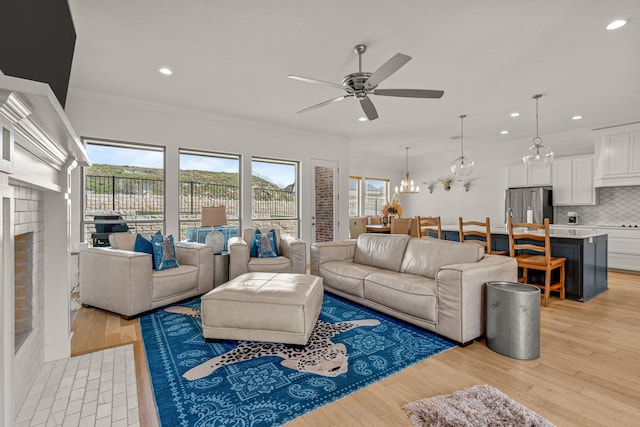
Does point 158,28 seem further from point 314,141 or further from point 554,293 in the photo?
point 554,293

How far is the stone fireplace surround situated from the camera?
124 cm

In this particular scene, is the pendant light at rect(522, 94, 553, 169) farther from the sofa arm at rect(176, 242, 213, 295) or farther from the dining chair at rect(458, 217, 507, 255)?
the sofa arm at rect(176, 242, 213, 295)

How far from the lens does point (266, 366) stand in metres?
2.21

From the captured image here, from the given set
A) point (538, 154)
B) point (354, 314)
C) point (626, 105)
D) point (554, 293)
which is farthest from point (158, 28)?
point (626, 105)

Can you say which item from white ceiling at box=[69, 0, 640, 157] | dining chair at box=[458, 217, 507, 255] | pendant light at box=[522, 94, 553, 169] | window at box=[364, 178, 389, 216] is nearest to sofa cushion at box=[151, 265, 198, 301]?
white ceiling at box=[69, 0, 640, 157]

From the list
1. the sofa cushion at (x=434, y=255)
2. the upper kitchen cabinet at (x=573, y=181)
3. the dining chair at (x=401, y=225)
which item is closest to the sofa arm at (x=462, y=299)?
the sofa cushion at (x=434, y=255)

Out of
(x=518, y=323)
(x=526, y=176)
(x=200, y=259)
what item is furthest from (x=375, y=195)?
(x=518, y=323)

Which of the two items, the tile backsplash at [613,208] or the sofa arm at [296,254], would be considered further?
the tile backsplash at [613,208]

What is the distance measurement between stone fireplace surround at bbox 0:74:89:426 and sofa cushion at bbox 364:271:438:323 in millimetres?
2640

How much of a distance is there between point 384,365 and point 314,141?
15.7 feet

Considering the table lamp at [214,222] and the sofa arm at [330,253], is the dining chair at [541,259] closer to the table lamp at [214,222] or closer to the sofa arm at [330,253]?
the sofa arm at [330,253]

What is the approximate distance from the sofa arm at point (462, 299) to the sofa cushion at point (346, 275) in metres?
0.97

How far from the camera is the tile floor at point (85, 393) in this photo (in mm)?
1703

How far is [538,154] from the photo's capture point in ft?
13.6
